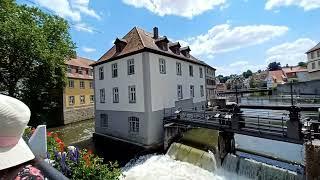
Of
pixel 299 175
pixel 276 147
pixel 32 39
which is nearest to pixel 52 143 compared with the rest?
pixel 299 175

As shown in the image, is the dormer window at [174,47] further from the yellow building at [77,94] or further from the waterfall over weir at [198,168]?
the yellow building at [77,94]

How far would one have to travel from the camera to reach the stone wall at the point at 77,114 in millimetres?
38172

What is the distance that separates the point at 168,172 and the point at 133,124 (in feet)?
23.7

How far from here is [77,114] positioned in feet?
133

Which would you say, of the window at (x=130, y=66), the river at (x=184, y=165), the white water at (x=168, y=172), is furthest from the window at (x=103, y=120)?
the white water at (x=168, y=172)

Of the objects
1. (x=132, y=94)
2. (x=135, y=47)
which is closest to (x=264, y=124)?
A: (x=132, y=94)

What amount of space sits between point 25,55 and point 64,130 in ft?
37.8

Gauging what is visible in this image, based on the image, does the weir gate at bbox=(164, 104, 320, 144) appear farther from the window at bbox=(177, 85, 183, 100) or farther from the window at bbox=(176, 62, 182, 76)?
the window at bbox=(176, 62, 182, 76)

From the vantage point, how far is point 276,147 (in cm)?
1986

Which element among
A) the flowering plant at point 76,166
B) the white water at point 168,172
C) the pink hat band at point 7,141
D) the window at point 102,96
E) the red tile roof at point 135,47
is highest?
the red tile roof at point 135,47

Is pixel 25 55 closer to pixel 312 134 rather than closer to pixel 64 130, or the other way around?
pixel 64 130

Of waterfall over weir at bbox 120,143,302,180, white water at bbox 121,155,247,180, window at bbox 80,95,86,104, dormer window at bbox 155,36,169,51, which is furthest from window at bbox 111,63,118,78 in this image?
window at bbox 80,95,86,104

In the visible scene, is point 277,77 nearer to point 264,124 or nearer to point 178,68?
point 178,68

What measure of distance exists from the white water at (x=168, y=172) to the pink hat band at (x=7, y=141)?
1372cm
